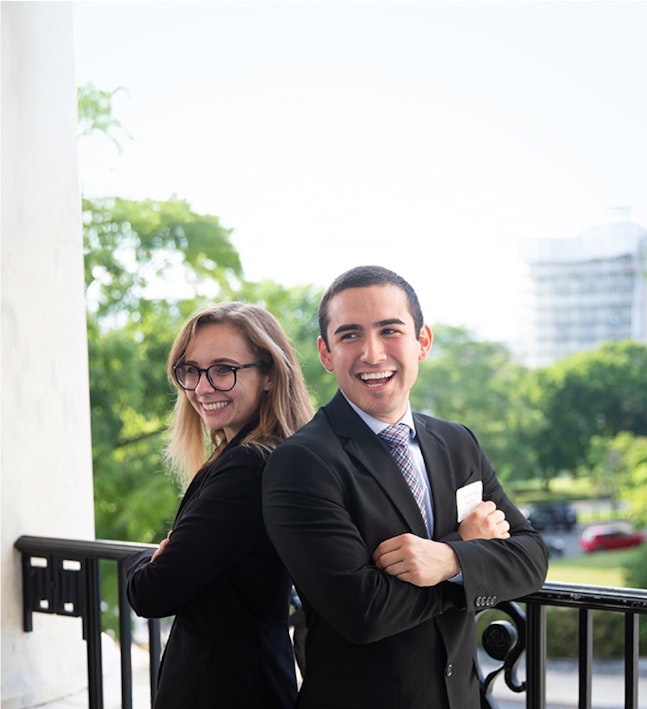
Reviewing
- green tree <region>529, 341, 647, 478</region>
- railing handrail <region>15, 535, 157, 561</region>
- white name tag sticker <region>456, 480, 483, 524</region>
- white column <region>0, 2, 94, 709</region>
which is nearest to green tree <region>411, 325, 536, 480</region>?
green tree <region>529, 341, 647, 478</region>

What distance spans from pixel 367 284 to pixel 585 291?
44797mm

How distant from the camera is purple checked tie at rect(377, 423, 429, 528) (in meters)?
1.70

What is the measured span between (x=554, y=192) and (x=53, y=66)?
38.2 meters

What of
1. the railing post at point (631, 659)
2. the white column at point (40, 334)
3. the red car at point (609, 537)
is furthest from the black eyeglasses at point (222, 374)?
the red car at point (609, 537)

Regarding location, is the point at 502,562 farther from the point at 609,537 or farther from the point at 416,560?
the point at 609,537

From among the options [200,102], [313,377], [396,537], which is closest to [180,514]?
[396,537]

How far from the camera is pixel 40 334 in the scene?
3.25 m

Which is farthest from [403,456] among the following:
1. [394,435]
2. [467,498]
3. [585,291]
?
[585,291]

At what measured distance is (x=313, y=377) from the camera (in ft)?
61.0

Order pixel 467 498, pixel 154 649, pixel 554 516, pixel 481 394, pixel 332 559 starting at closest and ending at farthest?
pixel 332 559 → pixel 467 498 → pixel 154 649 → pixel 481 394 → pixel 554 516

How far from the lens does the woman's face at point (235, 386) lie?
186 centimetres

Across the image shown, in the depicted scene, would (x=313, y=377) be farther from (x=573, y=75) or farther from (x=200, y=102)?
(x=573, y=75)

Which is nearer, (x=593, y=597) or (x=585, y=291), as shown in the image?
(x=593, y=597)

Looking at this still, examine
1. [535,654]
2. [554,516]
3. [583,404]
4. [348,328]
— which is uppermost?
[348,328]
